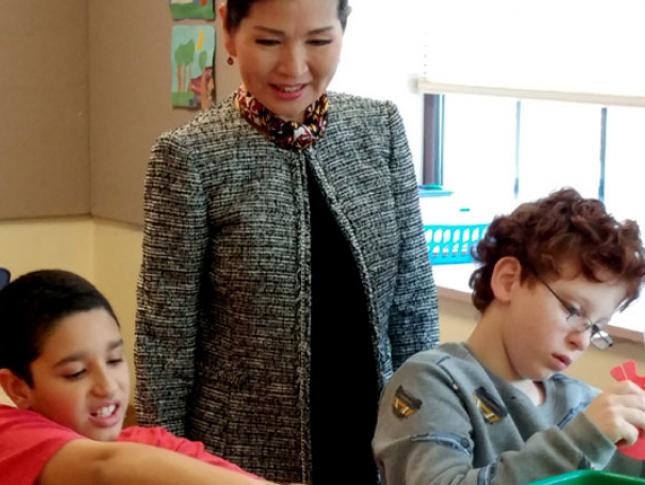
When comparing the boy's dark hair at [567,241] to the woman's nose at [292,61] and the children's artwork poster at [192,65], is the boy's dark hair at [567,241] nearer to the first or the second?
the woman's nose at [292,61]

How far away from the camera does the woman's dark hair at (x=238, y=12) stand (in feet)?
5.69

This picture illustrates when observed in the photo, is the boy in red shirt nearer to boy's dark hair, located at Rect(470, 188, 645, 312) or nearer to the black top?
the black top

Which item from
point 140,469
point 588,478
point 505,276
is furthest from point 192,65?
point 140,469

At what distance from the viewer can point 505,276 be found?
165 cm

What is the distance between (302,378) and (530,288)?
15.8 inches

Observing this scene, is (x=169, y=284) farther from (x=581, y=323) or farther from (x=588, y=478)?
(x=588, y=478)

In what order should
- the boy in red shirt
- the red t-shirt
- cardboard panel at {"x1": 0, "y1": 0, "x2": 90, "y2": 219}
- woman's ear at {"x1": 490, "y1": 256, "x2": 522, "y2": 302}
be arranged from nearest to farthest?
the red t-shirt
the boy in red shirt
woman's ear at {"x1": 490, "y1": 256, "x2": 522, "y2": 302}
cardboard panel at {"x1": 0, "y1": 0, "x2": 90, "y2": 219}

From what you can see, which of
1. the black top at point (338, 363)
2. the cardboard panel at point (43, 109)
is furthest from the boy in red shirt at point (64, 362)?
the cardboard panel at point (43, 109)

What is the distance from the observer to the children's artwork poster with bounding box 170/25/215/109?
3398 millimetres

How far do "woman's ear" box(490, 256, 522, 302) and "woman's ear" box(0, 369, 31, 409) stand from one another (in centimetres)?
60

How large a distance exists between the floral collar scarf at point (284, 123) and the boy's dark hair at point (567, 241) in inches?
12.9


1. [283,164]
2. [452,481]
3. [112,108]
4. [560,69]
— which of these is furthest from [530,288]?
[112,108]

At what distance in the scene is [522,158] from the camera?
3059 millimetres

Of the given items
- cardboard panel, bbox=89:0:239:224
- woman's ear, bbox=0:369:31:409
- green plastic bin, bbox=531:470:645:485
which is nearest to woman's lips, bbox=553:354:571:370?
green plastic bin, bbox=531:470:645:485
